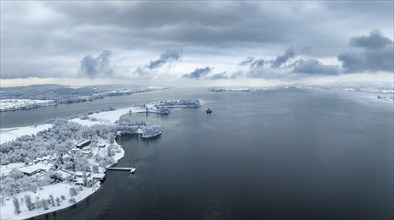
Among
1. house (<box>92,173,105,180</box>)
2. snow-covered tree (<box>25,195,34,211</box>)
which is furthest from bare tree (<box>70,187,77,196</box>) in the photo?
house (<box>92,173,105,180</box>)

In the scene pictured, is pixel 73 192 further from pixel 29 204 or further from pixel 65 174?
pixel 65 174

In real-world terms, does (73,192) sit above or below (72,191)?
below

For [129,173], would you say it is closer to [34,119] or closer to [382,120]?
[34,119]

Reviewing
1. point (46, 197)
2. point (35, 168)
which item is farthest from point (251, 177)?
point (35, 168)

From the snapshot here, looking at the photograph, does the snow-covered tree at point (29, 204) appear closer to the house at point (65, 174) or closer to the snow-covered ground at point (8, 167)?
the house at point (65, 174)

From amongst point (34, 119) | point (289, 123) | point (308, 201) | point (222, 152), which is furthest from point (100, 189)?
point (34, 119)

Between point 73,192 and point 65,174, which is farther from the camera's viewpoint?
point 65,174

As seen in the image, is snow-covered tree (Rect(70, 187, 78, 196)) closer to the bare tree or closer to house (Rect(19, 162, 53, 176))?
the bare tree
